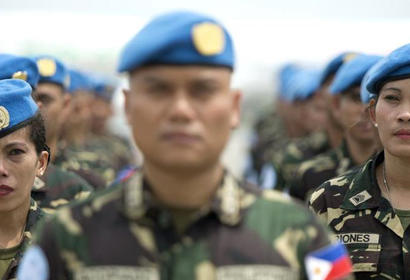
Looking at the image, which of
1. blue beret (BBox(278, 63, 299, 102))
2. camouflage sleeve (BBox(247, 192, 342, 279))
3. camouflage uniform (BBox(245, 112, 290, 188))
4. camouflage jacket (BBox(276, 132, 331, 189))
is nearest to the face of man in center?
camouflage sleeve (BBox(247, 192, 342, 279))

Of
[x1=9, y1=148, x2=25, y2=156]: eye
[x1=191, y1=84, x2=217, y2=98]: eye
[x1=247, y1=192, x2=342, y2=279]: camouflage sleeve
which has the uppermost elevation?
[x1=191, y1=84, x2=217, y2=98]: eye

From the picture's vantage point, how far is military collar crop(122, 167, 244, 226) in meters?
4.06

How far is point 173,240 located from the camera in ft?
13.2

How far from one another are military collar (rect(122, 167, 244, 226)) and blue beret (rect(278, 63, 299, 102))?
11.8 meters

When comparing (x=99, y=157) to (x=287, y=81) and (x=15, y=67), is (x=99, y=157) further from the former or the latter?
(x=287, y=81)

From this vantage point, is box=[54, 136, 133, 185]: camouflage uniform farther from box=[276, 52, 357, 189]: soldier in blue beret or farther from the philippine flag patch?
the philippine flag patch

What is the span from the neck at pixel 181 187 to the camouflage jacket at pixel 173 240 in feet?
0.12

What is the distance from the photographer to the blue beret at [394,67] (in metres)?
6.02

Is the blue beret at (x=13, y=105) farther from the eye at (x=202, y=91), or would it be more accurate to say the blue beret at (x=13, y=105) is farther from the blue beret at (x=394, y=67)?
the eye at (x=202, y=91)

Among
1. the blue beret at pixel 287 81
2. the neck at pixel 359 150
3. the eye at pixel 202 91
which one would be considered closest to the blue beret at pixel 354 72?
the neck at pixel 359 150

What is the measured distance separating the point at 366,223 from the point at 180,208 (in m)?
2.16

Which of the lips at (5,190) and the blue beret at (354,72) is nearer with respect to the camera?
the lips at (5,190)

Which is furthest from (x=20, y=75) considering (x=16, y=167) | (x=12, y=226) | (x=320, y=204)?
(x=320, y=204)

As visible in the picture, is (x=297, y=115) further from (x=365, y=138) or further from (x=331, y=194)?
(x=331, y=194)
